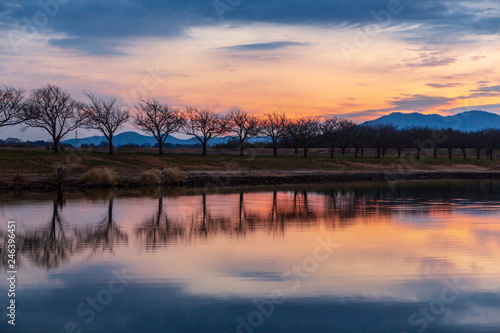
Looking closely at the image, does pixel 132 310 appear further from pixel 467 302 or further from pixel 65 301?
pixel 467 302

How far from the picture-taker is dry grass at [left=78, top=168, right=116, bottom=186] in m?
39.2

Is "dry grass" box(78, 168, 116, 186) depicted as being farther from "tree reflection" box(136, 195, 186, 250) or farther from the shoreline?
"tree reflection" box(136, 195, 186, 250)

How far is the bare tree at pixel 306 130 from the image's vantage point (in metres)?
91.4

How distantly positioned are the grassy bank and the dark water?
23.1 m

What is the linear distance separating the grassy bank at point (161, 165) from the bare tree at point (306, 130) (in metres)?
13.4

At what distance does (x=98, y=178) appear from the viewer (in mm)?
39344

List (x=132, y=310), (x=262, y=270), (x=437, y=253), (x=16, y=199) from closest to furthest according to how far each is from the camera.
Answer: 1. (x=132, y=310)
2. (x=262, y=270)
3. (x=437, y=253)
4. (x=16, y=199)

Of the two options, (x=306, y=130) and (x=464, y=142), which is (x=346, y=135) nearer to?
(x=306, y=130)

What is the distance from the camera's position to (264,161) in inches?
2704

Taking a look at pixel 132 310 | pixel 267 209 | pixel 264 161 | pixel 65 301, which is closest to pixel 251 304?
pixel 132 310

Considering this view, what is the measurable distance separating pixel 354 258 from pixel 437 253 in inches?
98.3

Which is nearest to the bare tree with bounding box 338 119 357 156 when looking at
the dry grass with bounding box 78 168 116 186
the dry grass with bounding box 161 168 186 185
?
the dry grass with bounding box 161 168 186 185

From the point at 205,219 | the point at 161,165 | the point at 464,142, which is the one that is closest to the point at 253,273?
the point at 205,219

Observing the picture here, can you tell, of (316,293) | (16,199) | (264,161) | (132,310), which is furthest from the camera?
(264,161)
